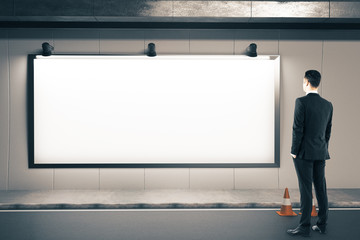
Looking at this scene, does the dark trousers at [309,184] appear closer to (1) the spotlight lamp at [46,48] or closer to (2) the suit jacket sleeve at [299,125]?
(2) the suit jacket sleeve at [299,125]

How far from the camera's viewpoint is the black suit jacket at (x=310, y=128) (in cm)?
420

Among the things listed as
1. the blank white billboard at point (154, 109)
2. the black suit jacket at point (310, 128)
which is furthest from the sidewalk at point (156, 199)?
the black suit jacket at point (310, 128)

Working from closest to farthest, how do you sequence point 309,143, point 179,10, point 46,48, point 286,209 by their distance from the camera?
point 309,143
point 286,209
point 179,10
point 46,48

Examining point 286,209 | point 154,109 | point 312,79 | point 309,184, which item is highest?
point 312,79

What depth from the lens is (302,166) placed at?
425 centimetres

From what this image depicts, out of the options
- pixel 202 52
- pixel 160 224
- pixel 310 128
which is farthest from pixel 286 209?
pixel 202 52

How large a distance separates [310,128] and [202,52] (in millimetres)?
3734

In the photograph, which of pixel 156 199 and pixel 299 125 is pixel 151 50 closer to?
pixel 156 199

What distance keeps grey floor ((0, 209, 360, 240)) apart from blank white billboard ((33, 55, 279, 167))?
1.86 meters

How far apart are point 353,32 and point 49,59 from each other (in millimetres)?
7769

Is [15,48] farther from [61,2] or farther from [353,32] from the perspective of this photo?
[353,32]

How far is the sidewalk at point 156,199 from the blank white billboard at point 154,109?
81cm

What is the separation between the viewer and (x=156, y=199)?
6.14 m

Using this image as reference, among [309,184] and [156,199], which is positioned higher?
[309,184]
